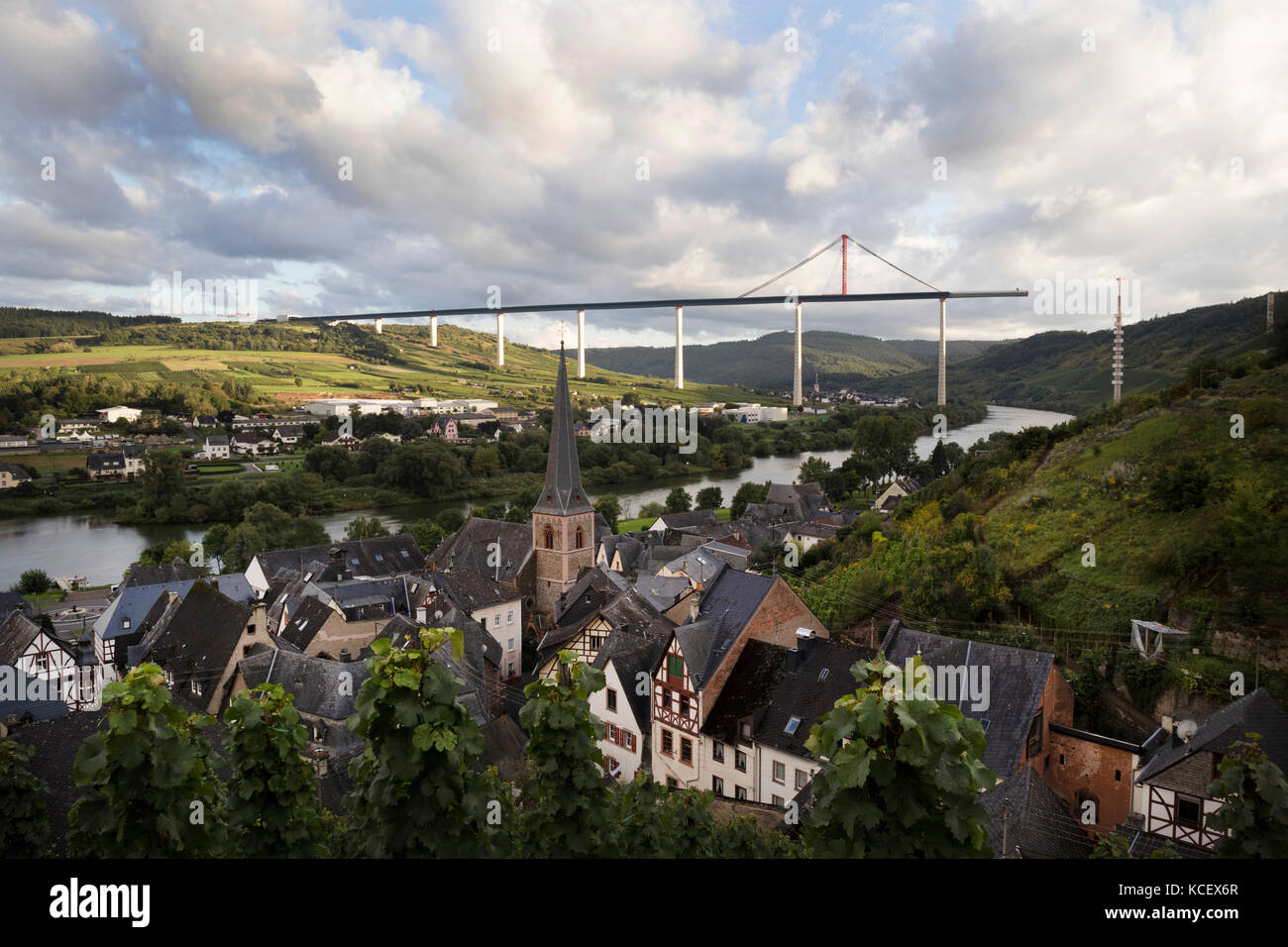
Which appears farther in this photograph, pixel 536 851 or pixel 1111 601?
pixel 1111 601

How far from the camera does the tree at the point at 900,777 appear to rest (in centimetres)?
432

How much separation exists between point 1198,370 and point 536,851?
30364 millimetres

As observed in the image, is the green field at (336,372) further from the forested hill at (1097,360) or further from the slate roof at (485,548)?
the slate roof at (485,548)

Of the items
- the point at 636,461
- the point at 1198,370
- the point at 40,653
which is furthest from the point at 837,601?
the point at 636,461

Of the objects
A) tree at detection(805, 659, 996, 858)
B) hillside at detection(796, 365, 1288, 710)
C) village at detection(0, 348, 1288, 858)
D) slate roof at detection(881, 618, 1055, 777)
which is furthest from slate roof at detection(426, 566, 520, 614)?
tree at detection(805, 659, 996, 858)

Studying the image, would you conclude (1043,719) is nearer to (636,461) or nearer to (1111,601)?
(1111,601)

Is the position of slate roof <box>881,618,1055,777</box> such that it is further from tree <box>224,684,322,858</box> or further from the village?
tree <box>224,684,322,858</box>

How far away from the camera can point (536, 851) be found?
254 inches

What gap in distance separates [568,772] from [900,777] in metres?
2.99

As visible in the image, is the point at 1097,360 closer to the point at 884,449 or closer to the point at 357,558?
the point at 884,449

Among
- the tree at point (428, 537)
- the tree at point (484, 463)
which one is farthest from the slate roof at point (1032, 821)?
the tree at point (484, 463)

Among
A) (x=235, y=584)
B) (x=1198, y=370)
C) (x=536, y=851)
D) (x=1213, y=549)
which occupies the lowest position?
(x=235, y=584)

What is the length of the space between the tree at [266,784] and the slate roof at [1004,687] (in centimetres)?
1010
